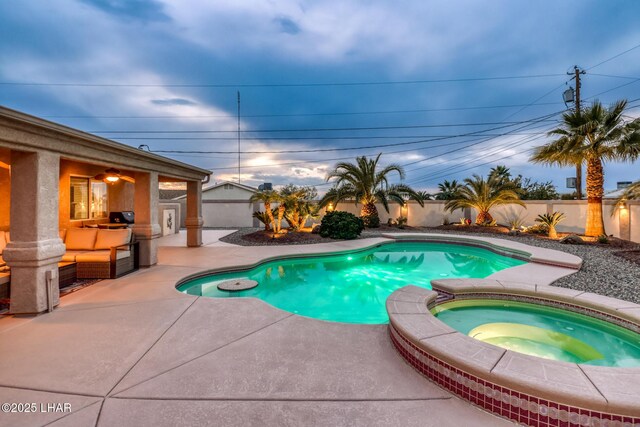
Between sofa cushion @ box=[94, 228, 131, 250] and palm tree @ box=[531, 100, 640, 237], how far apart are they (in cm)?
1491

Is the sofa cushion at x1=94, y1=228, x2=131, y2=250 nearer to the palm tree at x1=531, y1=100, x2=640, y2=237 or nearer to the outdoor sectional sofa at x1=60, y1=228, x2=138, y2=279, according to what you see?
the outdoor sectional sofa at x1=60, y1=228, x2=138, y2=279

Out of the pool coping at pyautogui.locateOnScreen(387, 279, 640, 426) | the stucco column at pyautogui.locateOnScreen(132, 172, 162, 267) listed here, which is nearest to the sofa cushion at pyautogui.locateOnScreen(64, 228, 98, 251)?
the stucco column at pyautogui.locateOnScreen(132, 172, 162, 267)

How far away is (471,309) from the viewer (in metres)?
4.81

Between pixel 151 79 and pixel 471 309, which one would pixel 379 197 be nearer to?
pixel 471 309

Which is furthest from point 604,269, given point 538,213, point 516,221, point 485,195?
point 516,221

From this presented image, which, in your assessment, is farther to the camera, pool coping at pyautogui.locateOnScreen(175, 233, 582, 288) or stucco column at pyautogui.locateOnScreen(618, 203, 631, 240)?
stucco column at pyautogui.locateOnScreen(618, 203, 631, 240)

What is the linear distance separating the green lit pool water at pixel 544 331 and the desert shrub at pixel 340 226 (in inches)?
305

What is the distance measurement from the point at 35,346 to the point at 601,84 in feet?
95.1

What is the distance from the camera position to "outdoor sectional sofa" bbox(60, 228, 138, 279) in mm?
5855

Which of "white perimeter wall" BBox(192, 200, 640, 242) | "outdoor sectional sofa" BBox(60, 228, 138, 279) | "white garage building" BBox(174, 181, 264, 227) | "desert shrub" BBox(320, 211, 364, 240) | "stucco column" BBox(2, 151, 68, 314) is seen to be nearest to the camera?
"stucco column" BBox(2, 151, 68, 314)

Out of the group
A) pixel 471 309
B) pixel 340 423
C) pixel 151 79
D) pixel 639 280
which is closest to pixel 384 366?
pixel 340 423

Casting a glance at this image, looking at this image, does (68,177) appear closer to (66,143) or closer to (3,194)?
(3,194)

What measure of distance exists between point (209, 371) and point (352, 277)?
5.18 metres

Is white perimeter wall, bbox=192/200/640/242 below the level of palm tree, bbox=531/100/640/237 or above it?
below
